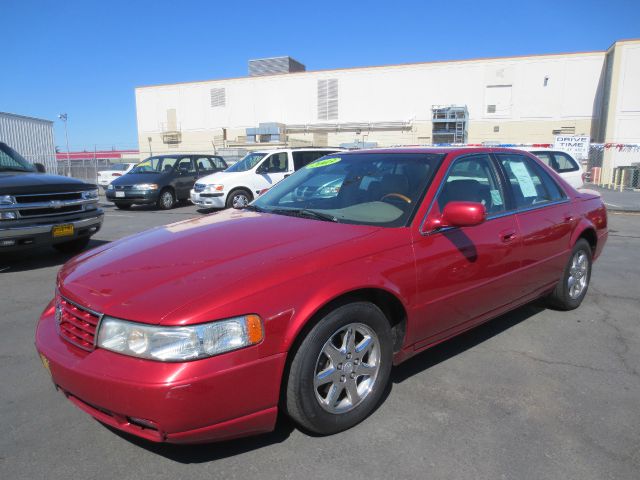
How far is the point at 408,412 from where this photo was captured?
276 cm

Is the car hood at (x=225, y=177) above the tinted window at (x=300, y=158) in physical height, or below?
→ below

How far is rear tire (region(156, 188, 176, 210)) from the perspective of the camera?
14.5 m

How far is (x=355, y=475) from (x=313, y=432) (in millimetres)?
339

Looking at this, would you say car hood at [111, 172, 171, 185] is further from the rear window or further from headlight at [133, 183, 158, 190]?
the rear window

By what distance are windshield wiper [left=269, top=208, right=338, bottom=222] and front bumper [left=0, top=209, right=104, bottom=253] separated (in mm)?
4164

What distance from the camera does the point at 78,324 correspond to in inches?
91.5

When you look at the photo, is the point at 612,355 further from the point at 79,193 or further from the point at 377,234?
the point at 79,193

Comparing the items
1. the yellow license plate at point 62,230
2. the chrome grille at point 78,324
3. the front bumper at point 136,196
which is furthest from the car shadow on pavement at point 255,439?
the front bumper at point 136,196

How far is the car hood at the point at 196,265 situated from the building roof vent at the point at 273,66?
48.2m

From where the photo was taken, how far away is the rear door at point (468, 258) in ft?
9.45

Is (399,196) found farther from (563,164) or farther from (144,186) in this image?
(144,186)

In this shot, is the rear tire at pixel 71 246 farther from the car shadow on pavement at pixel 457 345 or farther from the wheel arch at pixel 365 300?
the wheel arch at pixel 365 300

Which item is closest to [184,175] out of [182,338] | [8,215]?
[8,215]

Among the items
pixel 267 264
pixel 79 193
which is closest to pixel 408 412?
pixel 267 264
